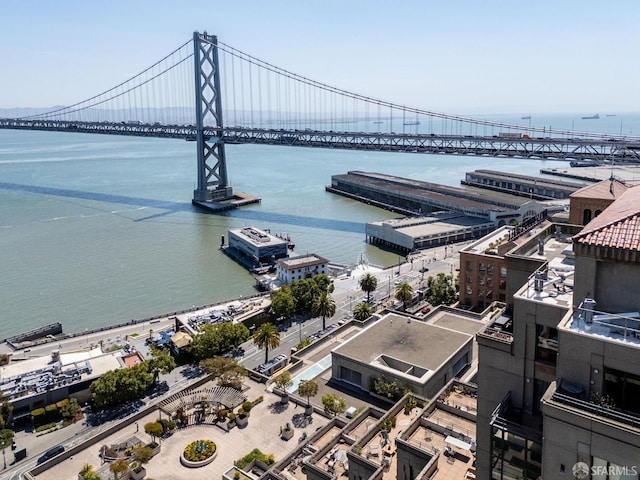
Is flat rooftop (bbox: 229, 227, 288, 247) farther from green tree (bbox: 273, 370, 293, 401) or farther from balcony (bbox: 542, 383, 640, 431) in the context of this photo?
balcony (bbox: 542, 383, 640, 431)

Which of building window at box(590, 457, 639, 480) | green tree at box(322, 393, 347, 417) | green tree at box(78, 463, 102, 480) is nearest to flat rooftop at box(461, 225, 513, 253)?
green tree at box(322, 393, 347, 417)

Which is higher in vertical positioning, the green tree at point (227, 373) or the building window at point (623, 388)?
the building window at point (623, 388)

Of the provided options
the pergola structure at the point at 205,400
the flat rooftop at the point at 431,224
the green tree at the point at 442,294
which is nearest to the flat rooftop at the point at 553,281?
the pergola structure at the point at 205,400

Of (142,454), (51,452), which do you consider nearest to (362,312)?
(142,454)

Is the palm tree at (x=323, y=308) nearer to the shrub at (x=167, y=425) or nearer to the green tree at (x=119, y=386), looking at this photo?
the green tree at (x=119, y=386)

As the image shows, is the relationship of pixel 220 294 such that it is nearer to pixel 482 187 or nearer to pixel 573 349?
pixel 573 349

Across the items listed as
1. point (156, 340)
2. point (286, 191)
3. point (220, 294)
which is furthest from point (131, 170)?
point (156, 340)
